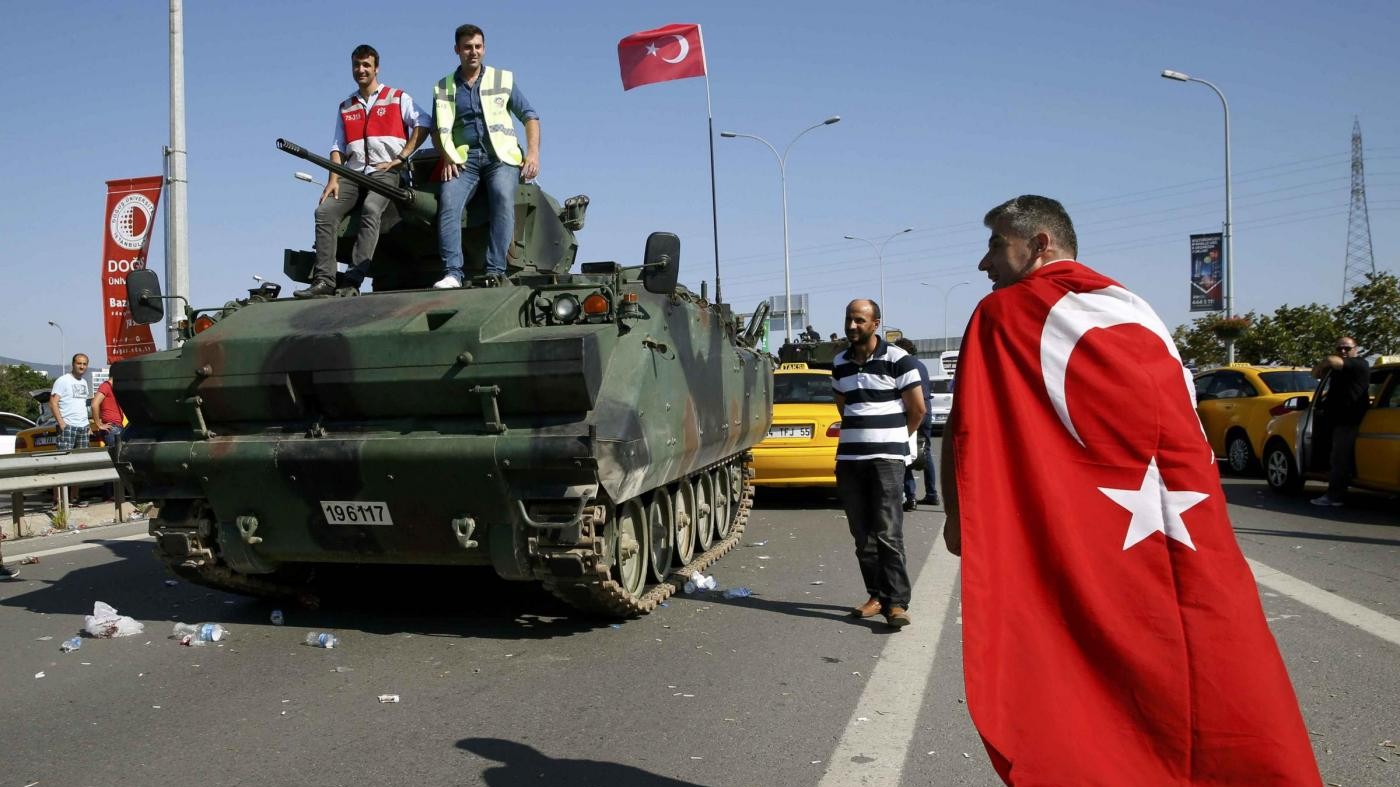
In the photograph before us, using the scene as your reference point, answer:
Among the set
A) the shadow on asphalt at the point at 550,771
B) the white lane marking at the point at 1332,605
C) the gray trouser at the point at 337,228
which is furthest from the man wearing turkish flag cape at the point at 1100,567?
the gray trouser at the point at 337,228

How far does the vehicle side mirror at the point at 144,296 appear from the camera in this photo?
23.8 feet

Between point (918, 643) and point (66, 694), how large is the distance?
4042 mm

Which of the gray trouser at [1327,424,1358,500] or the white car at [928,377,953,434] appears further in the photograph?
the white car at [928,377,953,434]

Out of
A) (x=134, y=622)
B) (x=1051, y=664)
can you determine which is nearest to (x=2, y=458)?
(x=134, y=622)

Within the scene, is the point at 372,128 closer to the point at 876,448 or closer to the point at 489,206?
the point at 489,206

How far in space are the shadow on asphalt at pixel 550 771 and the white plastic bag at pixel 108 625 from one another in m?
3.16

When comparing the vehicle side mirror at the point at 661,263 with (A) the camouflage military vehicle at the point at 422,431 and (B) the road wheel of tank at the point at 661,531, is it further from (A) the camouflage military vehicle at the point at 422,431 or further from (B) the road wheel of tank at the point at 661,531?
(B) the road wheel of tank at the point at 661,531

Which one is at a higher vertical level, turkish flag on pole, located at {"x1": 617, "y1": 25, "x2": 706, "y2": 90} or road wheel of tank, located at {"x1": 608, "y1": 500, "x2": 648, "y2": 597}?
turkish flag on pole, located at {"x1": 617, "y1": 25, "x2": 706, "y2": 90}

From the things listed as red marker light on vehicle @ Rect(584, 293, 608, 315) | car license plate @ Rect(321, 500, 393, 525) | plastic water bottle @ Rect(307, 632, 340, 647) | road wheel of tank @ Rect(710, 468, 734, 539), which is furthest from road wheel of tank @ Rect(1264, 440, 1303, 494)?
plastic water bottle @ Rect(307, 632, 340, 647)

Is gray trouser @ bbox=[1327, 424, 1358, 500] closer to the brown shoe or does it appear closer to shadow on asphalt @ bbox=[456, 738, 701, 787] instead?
the brown shoe

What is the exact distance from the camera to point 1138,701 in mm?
2539

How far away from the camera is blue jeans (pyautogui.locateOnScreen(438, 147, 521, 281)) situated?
764cm

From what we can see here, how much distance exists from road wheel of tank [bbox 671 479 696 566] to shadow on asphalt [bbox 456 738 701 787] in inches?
142

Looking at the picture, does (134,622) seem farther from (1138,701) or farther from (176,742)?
(1138,701)
